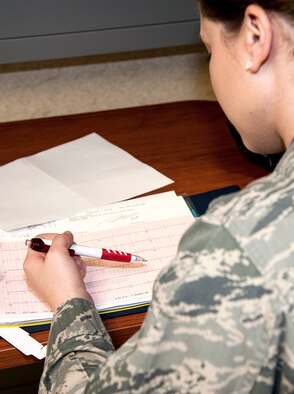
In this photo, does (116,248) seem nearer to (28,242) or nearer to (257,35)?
(28,242)

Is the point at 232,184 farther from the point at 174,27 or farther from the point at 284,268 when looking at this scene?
the point at 284,268

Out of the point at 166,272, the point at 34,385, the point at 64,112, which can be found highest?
the point at 166,272

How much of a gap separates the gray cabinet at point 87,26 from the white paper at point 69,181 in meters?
0.20

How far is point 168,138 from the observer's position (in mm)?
1449

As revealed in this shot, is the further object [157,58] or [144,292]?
[157,58]

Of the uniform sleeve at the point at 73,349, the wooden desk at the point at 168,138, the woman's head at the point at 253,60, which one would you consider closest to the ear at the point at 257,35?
the woman's head at the point at 253,60

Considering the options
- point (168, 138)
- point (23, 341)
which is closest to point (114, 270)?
point (23, 341)

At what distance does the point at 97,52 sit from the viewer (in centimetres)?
153

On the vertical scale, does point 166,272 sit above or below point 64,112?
above

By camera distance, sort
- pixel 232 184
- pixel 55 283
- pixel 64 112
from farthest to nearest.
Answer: pixel 64 112 → pixel 232 184 → pixel 55 283

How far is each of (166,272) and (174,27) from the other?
0.91 metres

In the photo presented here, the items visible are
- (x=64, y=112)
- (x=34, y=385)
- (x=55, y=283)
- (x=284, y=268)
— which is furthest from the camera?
(x=64, y=112)

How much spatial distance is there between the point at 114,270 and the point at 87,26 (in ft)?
1.88

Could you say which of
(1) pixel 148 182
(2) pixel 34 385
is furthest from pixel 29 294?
(2) pixel 34 385
